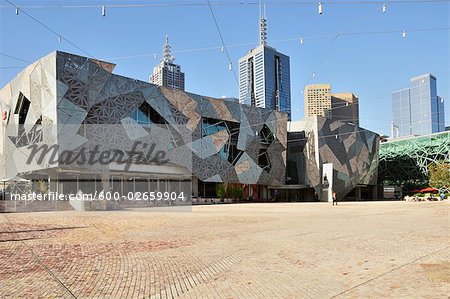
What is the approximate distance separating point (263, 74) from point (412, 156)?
65.2 metres

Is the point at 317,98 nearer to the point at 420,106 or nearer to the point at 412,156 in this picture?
the point at 420,106

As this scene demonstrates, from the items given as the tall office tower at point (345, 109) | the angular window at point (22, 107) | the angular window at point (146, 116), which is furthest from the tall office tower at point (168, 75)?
the tall office tower at point (345, 109)

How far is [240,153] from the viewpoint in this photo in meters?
49.1

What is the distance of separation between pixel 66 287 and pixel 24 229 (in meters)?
9.53

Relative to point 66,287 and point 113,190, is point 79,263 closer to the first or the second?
point 66,287

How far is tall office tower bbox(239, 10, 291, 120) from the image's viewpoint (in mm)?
24734

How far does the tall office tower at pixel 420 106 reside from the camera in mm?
34250

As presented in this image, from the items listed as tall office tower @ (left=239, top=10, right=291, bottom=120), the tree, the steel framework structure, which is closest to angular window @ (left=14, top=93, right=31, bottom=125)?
tall office tower @ (left=239, top=10, right=291, bottom=120)

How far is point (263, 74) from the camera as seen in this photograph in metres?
25.0

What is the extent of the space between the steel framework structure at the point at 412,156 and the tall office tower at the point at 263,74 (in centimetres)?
5840

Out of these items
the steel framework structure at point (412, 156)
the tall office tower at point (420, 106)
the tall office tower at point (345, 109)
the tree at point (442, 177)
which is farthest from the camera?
the steel framework structure at point (412, 156)

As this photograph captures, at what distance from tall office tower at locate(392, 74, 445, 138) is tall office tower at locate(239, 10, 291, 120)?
14.2 m

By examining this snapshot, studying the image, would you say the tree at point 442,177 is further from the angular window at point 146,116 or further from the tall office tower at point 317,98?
the angular window at point 146,116

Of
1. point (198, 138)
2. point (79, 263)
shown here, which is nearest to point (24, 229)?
point (79, 263)
